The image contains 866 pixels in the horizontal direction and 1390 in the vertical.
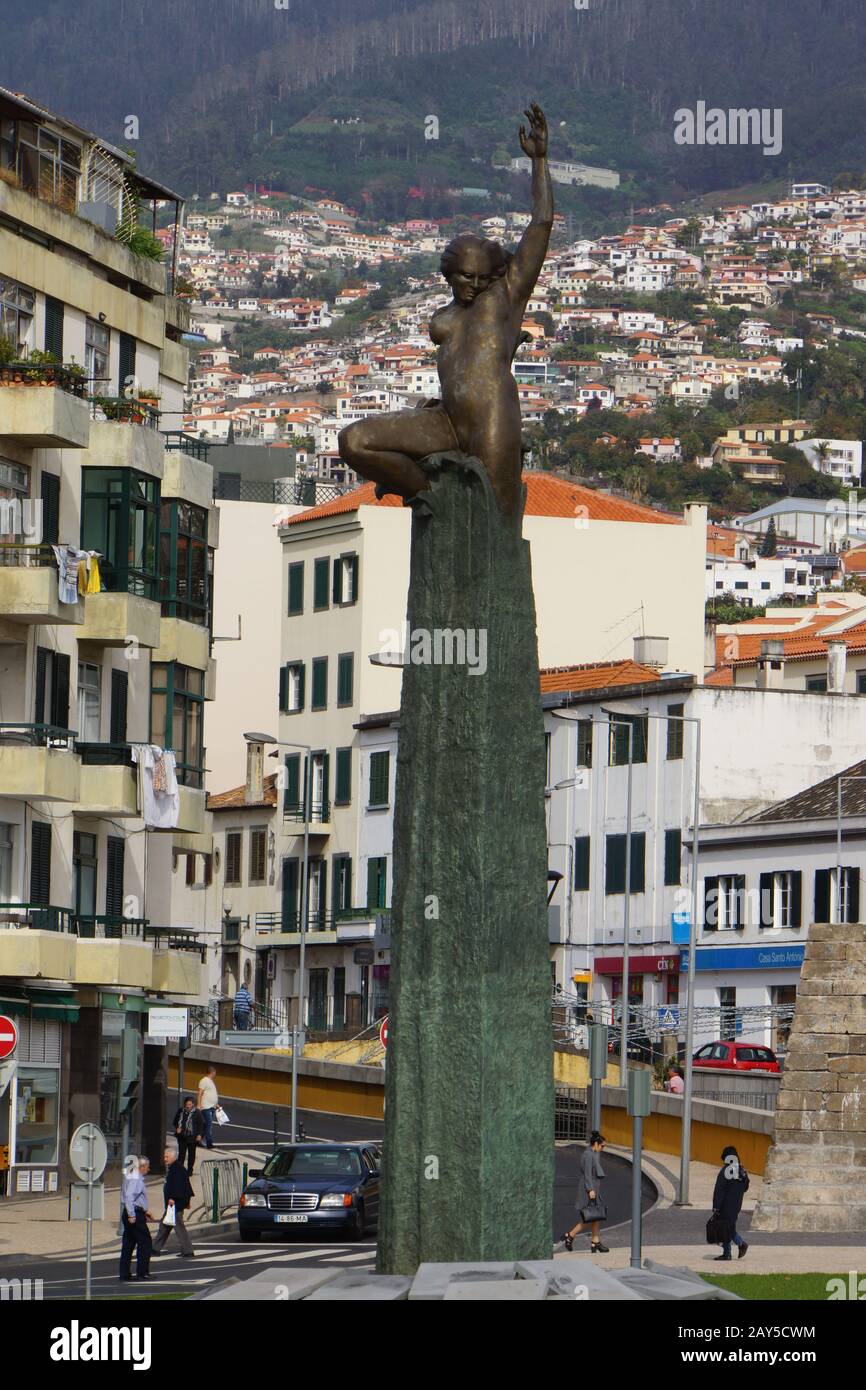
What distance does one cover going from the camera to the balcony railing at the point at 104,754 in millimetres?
47188

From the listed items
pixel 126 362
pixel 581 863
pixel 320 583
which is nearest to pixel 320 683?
pixel 320 583

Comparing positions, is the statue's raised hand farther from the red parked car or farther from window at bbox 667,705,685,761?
window at bbox 667,705,685,761

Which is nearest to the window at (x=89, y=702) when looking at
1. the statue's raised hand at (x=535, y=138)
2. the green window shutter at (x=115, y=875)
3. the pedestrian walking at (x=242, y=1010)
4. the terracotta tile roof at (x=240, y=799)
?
the green window shutter at (x=115, y=875)

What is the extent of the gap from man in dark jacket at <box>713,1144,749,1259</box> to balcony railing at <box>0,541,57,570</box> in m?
16.1

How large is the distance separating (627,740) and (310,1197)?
3938 centimetres

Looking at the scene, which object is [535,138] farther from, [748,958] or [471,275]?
[748,958]

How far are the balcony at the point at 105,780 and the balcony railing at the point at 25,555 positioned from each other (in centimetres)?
346

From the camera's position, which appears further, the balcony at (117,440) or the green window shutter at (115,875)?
the green window shutter at (115,875)

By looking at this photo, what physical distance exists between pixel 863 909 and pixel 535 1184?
→ 51465 mm

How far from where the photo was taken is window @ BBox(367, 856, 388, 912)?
278 feet

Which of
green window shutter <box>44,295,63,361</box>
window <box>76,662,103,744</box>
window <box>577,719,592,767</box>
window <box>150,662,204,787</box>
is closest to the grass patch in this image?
window <box>76,662,103,744</box>

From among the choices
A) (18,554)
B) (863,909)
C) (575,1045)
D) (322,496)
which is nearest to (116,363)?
(18,554)

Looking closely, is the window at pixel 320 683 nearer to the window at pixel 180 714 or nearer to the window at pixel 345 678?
the window at pixel 345 678

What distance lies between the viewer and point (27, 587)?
44.6 meters
